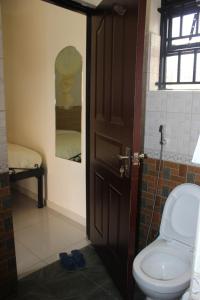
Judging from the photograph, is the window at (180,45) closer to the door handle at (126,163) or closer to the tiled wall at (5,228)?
the door handle at (126,163)

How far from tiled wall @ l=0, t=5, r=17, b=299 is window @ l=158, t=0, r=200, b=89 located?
1200 millimetres

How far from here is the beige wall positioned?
263cm

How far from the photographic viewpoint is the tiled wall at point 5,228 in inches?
64.4

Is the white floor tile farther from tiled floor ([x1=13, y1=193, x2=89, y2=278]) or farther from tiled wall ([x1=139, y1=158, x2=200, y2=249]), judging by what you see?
tiled wall ([x1=139, y1=158, x2=200, y2=249])

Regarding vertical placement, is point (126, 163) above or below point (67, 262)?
above

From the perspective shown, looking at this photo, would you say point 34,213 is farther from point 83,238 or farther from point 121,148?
point 121,148

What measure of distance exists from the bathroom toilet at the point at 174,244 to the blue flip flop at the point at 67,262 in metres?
0.72

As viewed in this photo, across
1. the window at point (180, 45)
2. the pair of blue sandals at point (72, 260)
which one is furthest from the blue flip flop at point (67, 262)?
the window at point (180, 45)

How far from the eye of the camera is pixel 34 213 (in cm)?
307

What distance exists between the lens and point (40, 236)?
2.58 m

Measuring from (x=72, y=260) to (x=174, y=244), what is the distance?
88 centimetres

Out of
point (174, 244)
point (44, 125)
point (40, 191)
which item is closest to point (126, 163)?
point (174, 244)

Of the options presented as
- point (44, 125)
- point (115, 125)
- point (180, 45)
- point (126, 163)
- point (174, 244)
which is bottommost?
point (174, 244)

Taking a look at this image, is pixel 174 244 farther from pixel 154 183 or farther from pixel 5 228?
pixel 5 228
